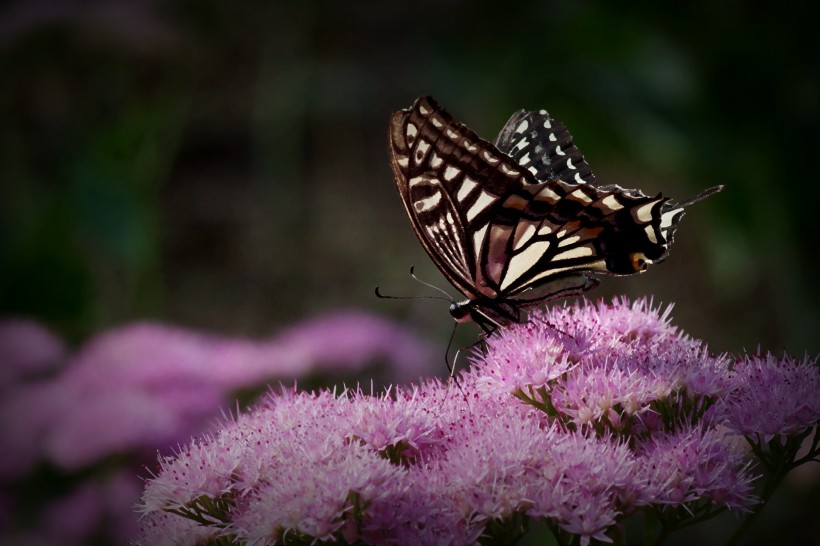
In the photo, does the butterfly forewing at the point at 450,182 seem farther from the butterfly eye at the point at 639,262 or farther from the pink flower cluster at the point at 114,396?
the pink flower cluster at the point at 114,396

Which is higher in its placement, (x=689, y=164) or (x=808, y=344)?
(x=689, y=164)

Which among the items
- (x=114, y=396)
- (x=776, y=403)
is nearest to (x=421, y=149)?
(x=776, y=403)

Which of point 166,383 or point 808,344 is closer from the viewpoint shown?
point 166,383

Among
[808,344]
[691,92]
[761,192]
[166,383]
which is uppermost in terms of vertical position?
[691,92]

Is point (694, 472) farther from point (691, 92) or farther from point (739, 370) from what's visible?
point (691, 92)

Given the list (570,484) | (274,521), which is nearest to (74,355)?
(274,521)

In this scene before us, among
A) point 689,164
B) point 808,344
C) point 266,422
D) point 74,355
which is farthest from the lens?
point 689,164

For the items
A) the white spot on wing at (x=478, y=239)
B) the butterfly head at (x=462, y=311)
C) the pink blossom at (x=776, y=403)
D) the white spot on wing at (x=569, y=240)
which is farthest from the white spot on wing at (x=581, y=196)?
the pink blossom at (x=776, y=403)
